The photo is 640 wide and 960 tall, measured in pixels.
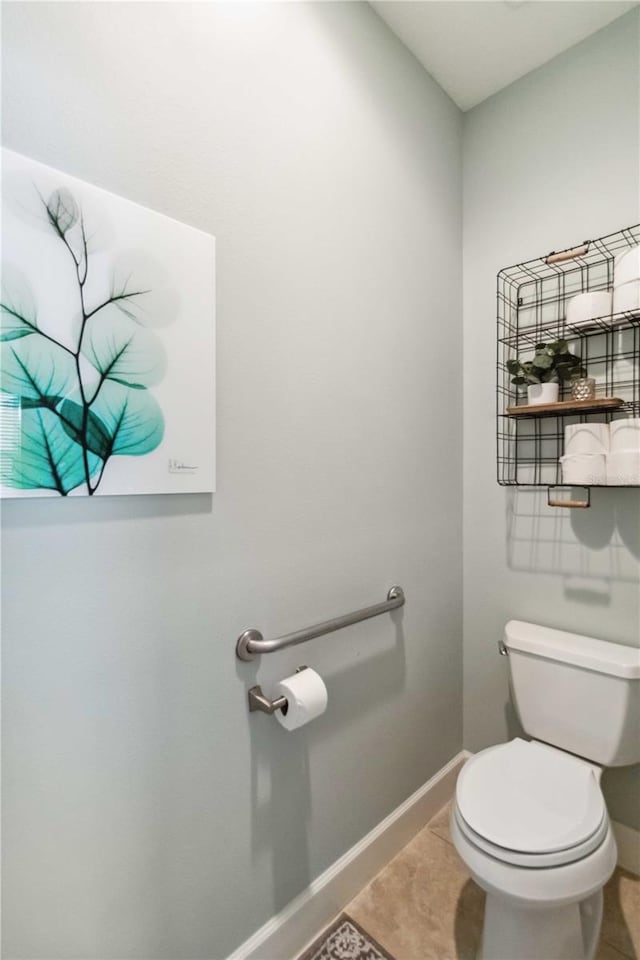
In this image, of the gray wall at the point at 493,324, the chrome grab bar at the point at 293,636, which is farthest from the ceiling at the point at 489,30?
the chrome grab bar at the point at 293,636

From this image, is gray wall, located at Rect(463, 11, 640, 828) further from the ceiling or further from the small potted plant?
the small potted plant

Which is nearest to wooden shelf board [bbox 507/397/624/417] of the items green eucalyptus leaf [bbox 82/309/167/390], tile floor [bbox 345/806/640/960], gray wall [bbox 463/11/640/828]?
gray wall [bbox 463/11/640/828]

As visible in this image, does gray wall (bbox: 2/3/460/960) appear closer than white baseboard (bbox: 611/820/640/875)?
Yes

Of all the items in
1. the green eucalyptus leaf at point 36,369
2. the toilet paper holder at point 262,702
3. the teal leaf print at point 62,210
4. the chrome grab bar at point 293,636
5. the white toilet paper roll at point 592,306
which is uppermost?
the white toilet paper roll at point 592,306

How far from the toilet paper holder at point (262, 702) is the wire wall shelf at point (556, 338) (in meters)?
1.09

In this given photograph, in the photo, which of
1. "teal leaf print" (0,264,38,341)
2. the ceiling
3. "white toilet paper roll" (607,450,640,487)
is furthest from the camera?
Result: the ceiling

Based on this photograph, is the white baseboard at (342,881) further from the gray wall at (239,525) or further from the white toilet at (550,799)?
the white toilet at (550,799)

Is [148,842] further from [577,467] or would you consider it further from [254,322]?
[577,467]

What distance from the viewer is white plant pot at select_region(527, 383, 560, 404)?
1443 millimetres

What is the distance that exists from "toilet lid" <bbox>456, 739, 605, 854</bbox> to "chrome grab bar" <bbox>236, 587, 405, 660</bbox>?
0.51 m

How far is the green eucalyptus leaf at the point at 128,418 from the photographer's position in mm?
812

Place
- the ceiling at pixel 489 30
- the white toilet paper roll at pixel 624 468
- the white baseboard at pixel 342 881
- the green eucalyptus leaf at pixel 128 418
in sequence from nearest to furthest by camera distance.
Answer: the green eucalyptus leaf at pixel 128 418 < the white baseboard at pixel 342 881 < the white toilet paper roll at pixel 624 468 < the ceiling at pixel 489 30

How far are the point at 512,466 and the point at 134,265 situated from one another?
4.67 feet

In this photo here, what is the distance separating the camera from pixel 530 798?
43.8 inches
